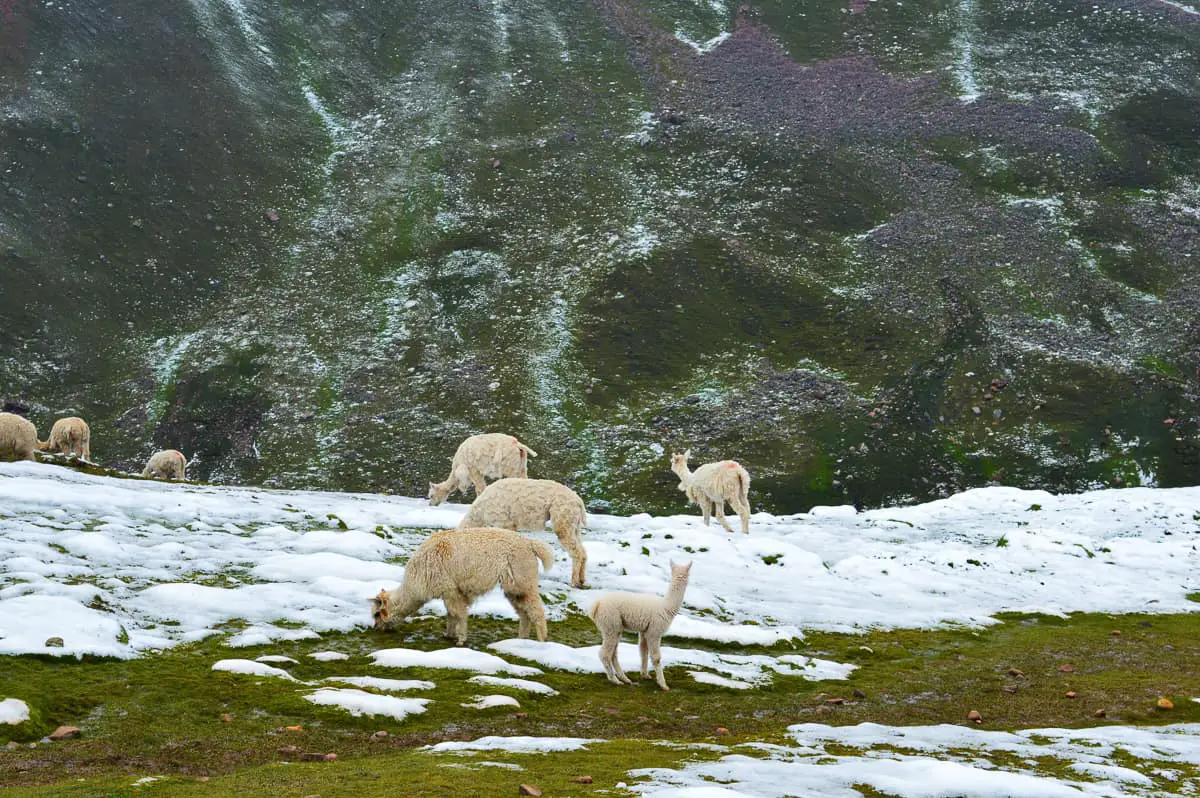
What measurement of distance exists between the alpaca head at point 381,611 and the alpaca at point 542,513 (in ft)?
13.8

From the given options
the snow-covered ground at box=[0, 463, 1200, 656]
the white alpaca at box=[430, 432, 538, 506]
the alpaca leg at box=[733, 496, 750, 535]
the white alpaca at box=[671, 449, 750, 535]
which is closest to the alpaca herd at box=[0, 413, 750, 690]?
the snow-covered ground at box=[0, 463, 1200, 656]

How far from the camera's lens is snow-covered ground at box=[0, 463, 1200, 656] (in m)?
18.8

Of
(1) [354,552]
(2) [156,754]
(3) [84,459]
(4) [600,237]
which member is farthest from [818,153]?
(2) [156,754]

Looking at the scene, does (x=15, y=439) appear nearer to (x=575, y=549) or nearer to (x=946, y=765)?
(x=575, y=549)

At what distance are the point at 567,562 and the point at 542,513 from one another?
110 inches

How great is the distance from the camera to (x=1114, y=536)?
36.6 m

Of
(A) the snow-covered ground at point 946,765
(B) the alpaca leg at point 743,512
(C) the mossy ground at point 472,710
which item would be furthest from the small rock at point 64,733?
(B) the alpaca leg at point 743,512

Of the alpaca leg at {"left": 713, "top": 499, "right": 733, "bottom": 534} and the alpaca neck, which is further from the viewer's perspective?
the alpaca leg at {"left": 713, "top": 499, "right": 733, "bottom": 534}

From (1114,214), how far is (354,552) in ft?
263

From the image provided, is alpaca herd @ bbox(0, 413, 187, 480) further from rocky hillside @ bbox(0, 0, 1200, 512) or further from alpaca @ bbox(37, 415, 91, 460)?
rocky hillside @ bbox(0, 0, 1200, 512)

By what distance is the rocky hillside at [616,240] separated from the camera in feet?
207

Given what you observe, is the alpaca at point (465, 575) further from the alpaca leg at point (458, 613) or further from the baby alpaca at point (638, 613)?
the baby alpaca at point (638, 613)

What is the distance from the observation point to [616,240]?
274 ft

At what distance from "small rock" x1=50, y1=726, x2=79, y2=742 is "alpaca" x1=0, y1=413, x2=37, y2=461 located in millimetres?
26146
